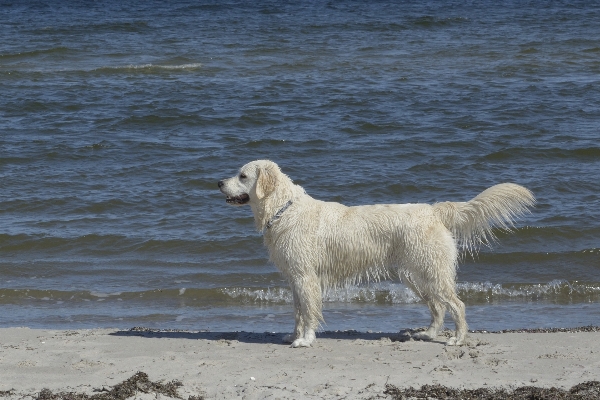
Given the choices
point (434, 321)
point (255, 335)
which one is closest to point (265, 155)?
point (255, 335)

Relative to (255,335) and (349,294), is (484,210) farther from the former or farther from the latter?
(349,294)

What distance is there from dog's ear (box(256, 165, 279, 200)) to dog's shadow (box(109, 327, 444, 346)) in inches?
50.5

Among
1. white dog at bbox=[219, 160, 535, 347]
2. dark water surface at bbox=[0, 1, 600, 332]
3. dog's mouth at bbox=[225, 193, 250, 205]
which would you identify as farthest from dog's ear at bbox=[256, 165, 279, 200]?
dark water surface at bbox=[0, 1, 600, 332]

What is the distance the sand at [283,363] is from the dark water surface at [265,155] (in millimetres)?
1188

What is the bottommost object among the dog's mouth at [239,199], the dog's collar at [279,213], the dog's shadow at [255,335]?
the dog's shadow at [255,335]

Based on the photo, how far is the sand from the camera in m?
6.45

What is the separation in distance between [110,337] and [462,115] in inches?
460

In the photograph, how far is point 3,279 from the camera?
35.6ft

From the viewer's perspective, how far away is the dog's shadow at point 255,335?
788 centimetres

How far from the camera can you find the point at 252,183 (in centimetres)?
773

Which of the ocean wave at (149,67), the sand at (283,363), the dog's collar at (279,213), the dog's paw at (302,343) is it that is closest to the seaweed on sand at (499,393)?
the sand at (283,363)

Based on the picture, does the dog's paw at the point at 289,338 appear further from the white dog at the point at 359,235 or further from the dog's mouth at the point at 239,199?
the dog's mouth at the point at 239,199

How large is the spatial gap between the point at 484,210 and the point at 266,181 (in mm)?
1846

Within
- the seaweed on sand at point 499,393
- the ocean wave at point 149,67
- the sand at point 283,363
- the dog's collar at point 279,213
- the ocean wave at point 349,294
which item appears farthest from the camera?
the ocean wave at point 149,67
